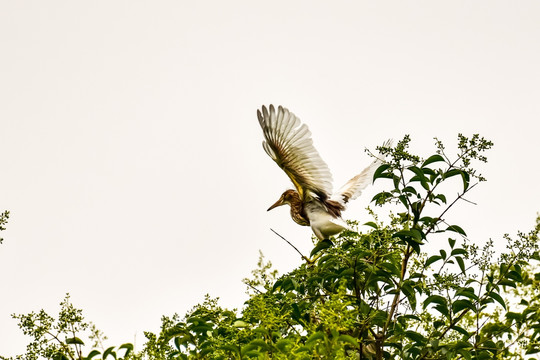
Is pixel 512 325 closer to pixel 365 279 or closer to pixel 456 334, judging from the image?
pixel 456 334

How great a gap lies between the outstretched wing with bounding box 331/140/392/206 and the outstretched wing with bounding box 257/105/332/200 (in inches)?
9.7

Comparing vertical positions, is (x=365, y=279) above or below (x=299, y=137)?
below

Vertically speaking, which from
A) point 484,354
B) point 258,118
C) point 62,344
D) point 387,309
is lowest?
point 484,354

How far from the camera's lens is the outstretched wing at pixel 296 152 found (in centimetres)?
505

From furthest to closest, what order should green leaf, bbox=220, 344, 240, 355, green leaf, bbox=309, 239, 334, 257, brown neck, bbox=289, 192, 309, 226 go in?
brown neck, bbox=289, 192, 309, 226 → green leaf, bbox=309, 239, 334, 257 → green leaf, bbox=220, 344, 240, 355

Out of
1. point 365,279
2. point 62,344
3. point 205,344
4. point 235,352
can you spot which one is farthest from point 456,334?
point 62,344

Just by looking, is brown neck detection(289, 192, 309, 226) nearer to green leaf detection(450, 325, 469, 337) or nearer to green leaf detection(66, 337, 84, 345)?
green leaf detection(450, 325, 469, 337)

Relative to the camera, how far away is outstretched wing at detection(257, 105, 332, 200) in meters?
5.05

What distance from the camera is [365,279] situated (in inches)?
146

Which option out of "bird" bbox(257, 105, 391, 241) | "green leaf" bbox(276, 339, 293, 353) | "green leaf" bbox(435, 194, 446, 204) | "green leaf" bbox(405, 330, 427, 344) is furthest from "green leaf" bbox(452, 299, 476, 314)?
"bird" bbox(257, 105, 391, 241)

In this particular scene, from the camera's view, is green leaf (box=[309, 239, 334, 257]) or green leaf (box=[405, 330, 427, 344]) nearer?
green leaf (box=[405, 330, 427, 344])

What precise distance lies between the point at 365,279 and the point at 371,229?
213 millimetres

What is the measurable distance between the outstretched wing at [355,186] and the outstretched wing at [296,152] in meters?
0.25

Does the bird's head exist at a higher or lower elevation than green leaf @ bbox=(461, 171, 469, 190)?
higher
